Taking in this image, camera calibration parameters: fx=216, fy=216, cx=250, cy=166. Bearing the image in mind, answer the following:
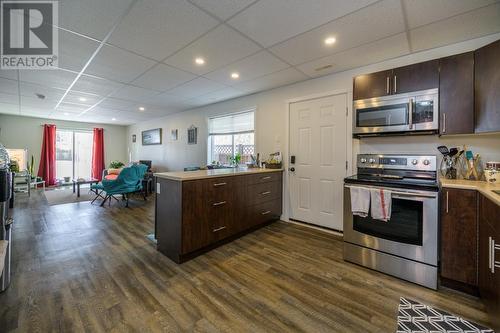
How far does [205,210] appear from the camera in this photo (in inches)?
97.0

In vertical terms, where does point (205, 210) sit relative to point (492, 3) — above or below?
below

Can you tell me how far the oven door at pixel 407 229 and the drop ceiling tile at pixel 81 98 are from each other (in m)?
5.28

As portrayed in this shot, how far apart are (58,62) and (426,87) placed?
172 inches

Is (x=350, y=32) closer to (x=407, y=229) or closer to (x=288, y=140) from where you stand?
(x=288, y=140)

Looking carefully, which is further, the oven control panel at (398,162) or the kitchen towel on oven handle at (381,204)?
the oven control panel at (398,162)

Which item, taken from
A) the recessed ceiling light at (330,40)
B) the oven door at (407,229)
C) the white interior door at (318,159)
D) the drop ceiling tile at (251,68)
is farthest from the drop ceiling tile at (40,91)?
the oven door at (407,229)

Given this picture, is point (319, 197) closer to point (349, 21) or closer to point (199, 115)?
point (349, 21)

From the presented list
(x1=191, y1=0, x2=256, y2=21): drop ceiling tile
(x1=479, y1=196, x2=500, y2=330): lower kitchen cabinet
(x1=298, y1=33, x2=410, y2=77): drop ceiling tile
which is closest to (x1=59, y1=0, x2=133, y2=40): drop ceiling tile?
(x1=191, y1=0, x2=256, y2=21): drop ceiling tile

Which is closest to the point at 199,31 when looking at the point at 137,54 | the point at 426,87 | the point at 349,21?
the point at 137,54

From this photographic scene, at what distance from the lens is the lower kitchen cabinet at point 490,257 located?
1290 mm

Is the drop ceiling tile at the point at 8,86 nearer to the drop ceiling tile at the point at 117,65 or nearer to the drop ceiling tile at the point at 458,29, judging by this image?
the drop ceiling tile at the point at 117,65

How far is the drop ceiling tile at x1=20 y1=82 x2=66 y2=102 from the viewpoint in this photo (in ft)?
12.4

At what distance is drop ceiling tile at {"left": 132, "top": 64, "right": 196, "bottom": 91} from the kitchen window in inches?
53.9

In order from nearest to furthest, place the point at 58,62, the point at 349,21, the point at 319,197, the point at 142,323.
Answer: the point at 142,323 < the point at 349,21 < the point at 58,62 < the point at 319,197
